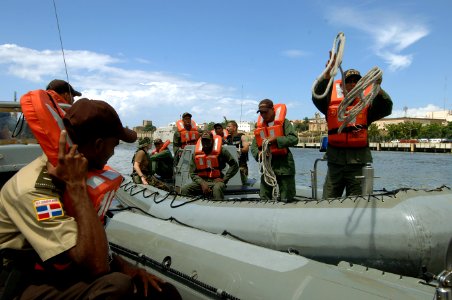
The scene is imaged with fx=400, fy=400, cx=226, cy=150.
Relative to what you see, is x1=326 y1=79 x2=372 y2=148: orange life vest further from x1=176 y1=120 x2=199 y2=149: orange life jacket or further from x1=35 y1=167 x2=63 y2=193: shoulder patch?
x1=176 y1=120 x2=199 y2=149: orange life jacket

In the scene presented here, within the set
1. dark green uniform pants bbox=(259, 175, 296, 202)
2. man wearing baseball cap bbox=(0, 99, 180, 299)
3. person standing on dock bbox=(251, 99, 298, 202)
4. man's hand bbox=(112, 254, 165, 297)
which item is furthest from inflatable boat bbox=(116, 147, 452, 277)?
man wearing baseball cap bbox=(0, 99, 180, 299)

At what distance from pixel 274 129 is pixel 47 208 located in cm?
388

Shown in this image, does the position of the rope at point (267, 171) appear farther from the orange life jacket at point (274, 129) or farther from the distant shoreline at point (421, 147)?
the distant shoreline at point (421, 147)

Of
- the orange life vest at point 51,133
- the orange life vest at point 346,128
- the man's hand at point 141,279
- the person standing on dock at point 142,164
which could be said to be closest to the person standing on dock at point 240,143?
the person standing on dock at point 142,164

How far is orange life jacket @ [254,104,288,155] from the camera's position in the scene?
5.09 meters

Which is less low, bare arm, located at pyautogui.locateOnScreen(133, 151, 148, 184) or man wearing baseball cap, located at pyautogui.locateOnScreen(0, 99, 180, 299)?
man wearing baseball cap, located at pyautogui.locateOnScreen(0, 99, 180, 299)

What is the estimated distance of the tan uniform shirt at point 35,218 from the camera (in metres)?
1.58

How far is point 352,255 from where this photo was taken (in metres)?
3.21

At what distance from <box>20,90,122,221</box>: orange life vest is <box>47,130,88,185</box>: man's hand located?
0.05 metres

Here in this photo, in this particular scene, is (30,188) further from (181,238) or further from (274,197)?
(274,197)

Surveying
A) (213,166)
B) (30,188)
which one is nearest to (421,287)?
(30,188)

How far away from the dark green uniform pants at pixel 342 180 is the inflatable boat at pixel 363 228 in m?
0.62

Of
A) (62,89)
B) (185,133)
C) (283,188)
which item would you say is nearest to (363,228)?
(283,188)

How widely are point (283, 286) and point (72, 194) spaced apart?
3.98 feet
